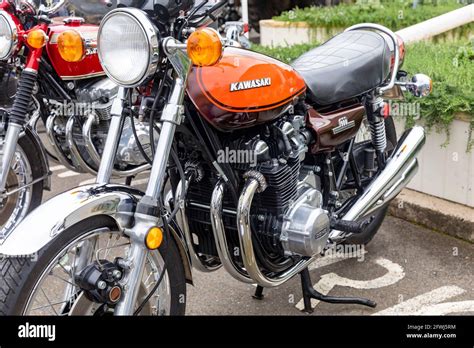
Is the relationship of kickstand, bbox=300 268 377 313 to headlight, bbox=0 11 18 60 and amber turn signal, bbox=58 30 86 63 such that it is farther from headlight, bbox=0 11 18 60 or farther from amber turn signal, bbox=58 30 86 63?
headlight, bbox=0 11 18 60

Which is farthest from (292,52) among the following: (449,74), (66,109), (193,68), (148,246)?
(148,246)

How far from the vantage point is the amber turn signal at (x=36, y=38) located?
3.85 meters

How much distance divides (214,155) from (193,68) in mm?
356

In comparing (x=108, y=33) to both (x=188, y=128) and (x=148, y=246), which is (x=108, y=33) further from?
(x=148, y=246)

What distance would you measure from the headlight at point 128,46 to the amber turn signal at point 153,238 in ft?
1.74

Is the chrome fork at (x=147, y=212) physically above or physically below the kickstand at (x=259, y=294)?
above

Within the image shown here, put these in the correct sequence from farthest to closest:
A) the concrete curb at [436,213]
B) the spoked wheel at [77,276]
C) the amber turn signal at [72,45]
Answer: the concrete curb at [436,213], the amber turn signal at [72,45], the spoked wheel at [77,276]

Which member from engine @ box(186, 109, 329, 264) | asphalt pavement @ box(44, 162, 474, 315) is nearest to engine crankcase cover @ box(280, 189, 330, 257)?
engine @ box(186, 109, 329, 264)

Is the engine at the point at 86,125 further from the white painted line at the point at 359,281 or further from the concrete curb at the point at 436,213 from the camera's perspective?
the concrete curb at the point at 436,213

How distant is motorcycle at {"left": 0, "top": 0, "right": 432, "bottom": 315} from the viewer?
2414mm

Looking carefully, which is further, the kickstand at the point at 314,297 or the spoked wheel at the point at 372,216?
the spoked wheel at the point at 372,216

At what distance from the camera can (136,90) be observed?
2.77 m

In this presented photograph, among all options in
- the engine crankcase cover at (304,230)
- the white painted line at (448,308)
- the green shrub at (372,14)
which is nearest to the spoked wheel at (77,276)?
the engine crankcase cover at (304,230)

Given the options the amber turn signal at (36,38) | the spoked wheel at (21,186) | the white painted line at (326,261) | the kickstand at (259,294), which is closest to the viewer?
the kickstand at (259,294)
